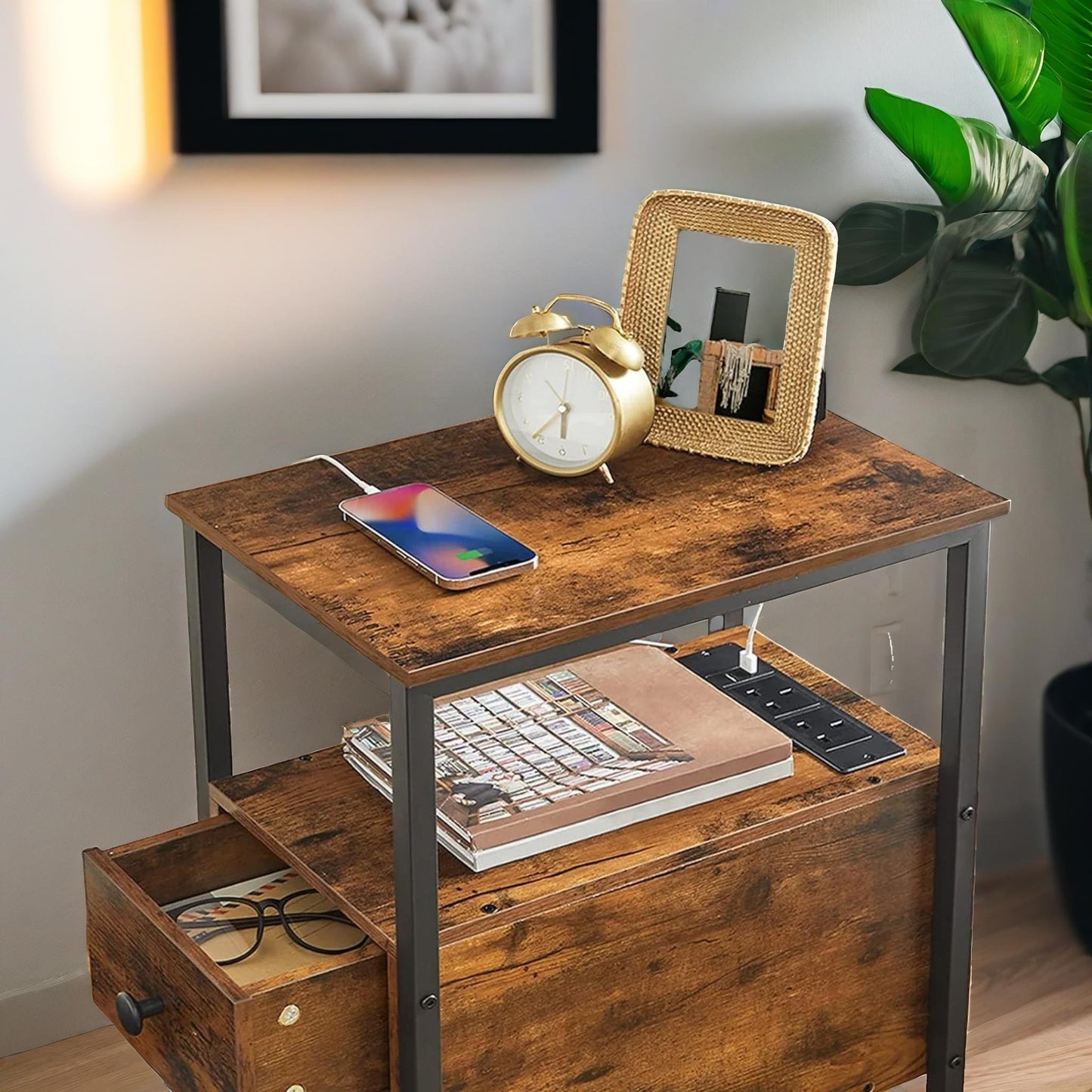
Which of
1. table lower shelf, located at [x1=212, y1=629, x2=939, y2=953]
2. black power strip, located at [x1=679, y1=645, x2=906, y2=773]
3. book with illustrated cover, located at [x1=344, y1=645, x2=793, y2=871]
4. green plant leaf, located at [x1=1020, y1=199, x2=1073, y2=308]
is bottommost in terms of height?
table lower shelf, located at [x1=212, y1=629, x2=939, y2=953]

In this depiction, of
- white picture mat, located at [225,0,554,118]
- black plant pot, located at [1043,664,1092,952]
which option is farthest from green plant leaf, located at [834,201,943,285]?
black plant pot, located at [1043,664,1092,952]

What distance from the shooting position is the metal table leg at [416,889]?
1260mm

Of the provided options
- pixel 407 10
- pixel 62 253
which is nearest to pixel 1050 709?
pixel 407 10

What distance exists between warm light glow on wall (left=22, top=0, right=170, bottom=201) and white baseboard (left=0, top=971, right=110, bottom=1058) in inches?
36.8

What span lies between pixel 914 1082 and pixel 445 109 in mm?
1265

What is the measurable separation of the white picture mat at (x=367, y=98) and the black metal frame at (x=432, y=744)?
448mm

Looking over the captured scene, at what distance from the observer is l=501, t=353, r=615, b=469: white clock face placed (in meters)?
1.53

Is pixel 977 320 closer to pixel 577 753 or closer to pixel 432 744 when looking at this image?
pixel 577 753

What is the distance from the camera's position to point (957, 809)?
1622mm

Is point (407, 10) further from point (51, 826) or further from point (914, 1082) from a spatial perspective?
point (914, 1082)

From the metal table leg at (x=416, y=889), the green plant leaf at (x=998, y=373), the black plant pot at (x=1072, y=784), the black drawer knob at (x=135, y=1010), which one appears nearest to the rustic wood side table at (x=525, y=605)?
the metal table leg at (x=416, y=889)

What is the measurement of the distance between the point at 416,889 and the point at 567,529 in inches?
14.0

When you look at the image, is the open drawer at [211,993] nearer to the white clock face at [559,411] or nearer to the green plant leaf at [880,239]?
the white clock face at [559,411]

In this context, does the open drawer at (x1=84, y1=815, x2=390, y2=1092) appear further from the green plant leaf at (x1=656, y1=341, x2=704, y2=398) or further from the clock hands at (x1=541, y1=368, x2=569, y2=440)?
the green plant leaf at (x1=656, y1=341, x2=704, y2=398)
